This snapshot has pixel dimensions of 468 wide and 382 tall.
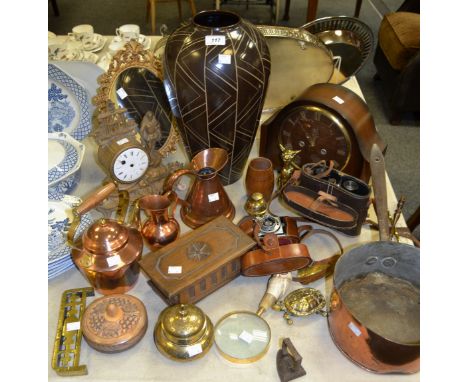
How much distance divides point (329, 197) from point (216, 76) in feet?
1.68

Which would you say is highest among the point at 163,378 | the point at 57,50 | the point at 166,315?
the point at 57,50

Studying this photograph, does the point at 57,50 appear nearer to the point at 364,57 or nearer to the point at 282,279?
the point at 364,57

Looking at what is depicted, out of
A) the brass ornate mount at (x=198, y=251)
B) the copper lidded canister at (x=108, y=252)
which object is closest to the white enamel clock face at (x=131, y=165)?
the copper lidded canister at (x=108, y=252)

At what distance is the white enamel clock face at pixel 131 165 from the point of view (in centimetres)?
132

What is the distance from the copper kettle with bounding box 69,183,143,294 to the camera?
3.76 feet

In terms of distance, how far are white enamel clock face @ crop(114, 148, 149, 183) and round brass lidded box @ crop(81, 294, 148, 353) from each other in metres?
0.40

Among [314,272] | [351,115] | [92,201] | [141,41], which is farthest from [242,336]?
[141,41]

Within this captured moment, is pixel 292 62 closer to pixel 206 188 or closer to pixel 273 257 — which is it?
pixel 206 188

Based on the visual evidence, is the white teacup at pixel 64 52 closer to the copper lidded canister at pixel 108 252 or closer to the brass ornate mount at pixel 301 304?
the copper lidded canister at pixel 108 252

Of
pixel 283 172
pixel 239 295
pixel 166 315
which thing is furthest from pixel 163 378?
pixel 283 172

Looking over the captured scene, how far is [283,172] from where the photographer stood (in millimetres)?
1516

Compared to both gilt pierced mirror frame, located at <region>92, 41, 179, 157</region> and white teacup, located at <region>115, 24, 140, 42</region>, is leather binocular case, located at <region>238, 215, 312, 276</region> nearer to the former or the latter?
gilt pierced mirror frame, located at <region>92, 41, 179, 157</region>

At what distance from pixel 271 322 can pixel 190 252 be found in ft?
0.98

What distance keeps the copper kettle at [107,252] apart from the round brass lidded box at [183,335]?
19cm
